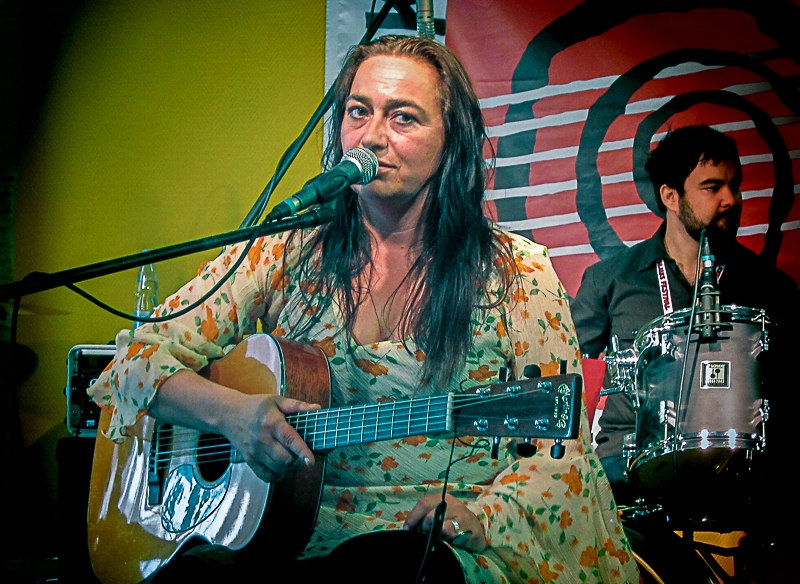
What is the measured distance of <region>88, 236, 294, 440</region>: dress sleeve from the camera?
2.15 metres

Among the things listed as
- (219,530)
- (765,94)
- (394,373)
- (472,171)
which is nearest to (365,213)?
(472,171)

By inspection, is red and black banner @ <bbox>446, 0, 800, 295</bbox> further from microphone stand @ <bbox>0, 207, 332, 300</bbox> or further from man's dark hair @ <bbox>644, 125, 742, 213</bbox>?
microphone stand @ <bbox>0, 207, 332, 300</bbox>

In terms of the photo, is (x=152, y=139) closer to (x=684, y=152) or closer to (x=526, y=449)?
(x=684, y=152)

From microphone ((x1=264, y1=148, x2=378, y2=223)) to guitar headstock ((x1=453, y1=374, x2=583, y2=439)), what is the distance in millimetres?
499

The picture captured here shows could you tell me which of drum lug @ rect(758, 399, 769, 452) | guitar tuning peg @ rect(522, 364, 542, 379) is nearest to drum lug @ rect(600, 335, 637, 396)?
drum lug @ rect(758, 399, 769, 452)

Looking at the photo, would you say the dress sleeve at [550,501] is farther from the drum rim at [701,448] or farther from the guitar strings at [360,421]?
the drum rim at [701,448]

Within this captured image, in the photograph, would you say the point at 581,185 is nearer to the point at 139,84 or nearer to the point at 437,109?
the point at 437,109

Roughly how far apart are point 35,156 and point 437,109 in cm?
253

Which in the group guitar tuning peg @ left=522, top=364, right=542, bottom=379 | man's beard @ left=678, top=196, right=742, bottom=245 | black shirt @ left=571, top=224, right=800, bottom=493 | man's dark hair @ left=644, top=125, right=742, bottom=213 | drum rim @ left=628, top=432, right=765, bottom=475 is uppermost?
man's dark hair @ left=644, top=125, right=742, bottom=213

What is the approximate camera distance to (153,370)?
2133 mm

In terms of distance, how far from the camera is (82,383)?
3068 mm

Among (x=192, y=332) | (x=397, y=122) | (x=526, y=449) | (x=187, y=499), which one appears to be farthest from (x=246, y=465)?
(x=397, y=122)

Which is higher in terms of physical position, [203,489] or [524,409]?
[524,409]

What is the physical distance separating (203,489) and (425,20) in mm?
1604
